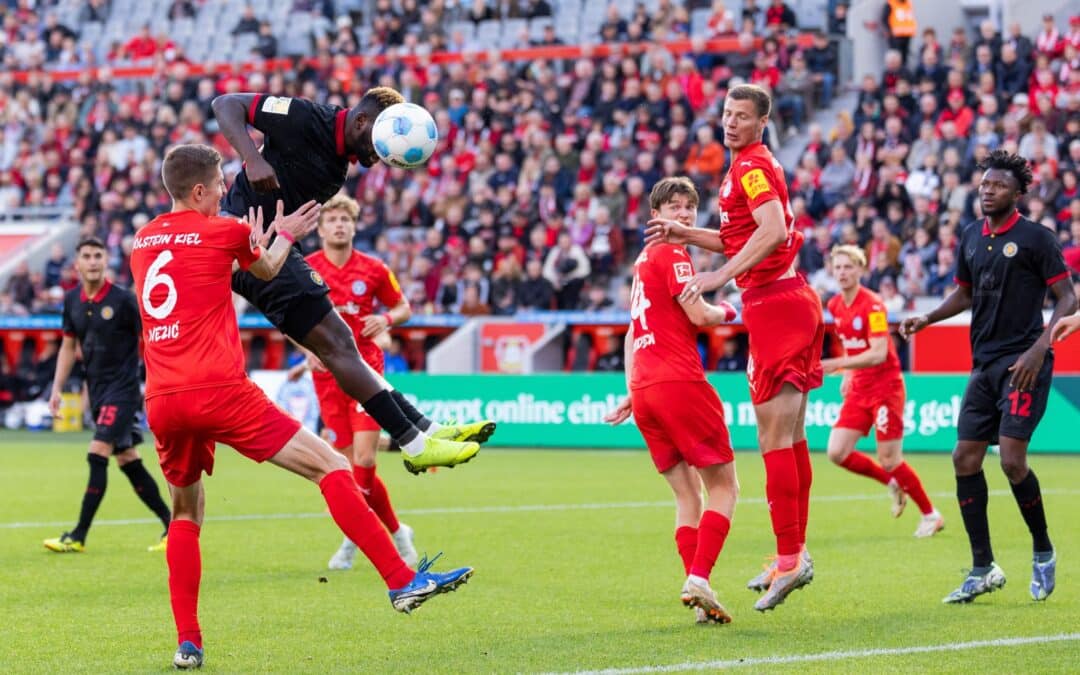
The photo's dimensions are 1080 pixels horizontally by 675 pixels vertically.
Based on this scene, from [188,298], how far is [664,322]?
249cm

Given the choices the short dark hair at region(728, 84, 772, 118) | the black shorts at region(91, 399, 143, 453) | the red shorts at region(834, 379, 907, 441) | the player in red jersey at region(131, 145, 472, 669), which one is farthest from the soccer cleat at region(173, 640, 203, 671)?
the red shorts at region(834, 379, 907, 441)

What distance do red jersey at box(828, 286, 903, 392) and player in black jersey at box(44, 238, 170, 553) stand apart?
17.8 ft

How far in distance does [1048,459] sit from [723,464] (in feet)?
42.3

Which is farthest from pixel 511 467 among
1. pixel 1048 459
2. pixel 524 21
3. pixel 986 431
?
pixel 524 21

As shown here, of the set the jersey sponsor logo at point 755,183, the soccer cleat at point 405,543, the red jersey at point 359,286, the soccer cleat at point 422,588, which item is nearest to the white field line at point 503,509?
the red jersey at point 359,286

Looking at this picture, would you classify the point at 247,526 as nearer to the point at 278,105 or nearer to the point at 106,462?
the point at 106,462

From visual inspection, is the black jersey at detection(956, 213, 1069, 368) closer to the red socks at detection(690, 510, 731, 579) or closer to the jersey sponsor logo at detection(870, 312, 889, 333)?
the red socks at detection(690, 510, 731, 579)

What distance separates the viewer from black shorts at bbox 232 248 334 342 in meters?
8.37

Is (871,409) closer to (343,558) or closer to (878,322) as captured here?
(878,322)

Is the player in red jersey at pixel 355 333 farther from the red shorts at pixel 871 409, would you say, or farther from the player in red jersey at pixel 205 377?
the red shorts at pixel 871 409

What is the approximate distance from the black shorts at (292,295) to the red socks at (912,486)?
A: 19.3 feet

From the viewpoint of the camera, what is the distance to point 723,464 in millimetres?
8250

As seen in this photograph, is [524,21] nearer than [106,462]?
No

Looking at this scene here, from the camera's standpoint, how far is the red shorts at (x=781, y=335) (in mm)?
8336
